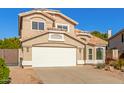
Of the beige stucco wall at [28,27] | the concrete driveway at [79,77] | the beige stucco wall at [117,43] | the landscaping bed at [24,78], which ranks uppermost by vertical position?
the beige stucco wall at [28,27]

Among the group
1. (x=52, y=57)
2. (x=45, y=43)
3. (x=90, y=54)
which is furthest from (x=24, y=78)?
(x=90, y=54)

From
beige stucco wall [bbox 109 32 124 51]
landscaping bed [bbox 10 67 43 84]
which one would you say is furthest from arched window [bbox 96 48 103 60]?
landscaping bed [bbox 10 67 43 84]

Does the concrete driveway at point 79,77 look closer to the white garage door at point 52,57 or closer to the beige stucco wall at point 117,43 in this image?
the white garage door at point 52,57

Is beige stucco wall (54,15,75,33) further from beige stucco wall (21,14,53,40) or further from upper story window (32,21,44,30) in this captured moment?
beige stucco wall (21,14,53,40)

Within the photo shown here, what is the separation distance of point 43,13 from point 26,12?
6.59 ft

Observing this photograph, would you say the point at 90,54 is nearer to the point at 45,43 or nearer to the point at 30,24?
the point at 45,43

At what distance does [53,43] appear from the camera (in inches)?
1151

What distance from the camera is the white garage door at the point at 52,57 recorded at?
93.0 ft

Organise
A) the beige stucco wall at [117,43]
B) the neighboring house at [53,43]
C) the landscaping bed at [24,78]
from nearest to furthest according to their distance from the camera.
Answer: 1. the landscaping bed at [24,78]
2. the neighboring house at [53,43]
3. the beige stucco wall at [117,43]

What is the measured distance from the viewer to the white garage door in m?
28.4

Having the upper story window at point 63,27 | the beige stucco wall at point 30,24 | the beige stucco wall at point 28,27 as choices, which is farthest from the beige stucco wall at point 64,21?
the beige stucco wall at point 28,27

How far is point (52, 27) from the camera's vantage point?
31.1 meters

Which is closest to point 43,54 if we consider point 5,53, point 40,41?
point 40,41

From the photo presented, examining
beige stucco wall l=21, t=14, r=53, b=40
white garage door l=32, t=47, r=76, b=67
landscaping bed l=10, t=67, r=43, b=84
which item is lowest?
landscaping bed l=10, t=67, r=43, b=84
